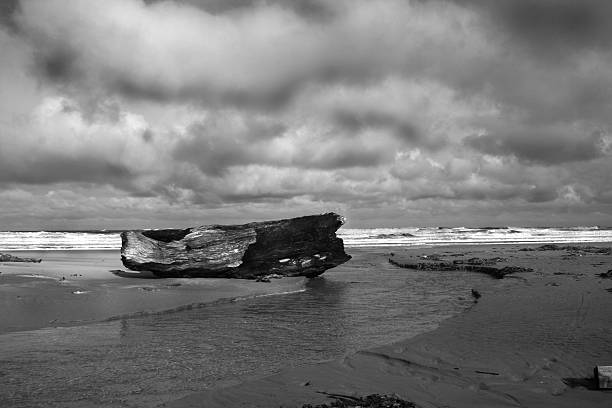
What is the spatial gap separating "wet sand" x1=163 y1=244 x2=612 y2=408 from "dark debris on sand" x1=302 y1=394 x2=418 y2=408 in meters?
0.22

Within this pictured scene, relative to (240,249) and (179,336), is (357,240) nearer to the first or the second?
(240,249)

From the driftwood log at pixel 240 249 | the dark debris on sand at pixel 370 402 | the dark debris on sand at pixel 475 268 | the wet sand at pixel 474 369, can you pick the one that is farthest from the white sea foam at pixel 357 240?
the dark debris on sand at pixel 370 402

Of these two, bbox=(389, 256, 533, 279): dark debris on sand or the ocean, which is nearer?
the ocean

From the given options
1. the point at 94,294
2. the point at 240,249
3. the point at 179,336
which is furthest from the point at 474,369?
the point at 240,249

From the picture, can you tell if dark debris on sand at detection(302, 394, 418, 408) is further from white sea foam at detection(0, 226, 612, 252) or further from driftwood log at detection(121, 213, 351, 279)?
white sea foam at detection(0, 226, 612, 252)

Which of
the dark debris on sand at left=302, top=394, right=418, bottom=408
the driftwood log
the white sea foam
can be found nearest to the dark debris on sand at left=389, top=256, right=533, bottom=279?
the driftwood log

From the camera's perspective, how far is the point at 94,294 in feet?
42.0

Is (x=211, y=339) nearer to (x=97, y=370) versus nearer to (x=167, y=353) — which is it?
(x=167, y=353)

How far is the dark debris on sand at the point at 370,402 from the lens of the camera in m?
5.01

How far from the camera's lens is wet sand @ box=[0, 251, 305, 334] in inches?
391

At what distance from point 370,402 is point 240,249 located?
1323 centimetres

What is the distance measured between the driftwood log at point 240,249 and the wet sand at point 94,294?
0.63 m

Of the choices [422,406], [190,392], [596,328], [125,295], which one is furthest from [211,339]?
[596,328]

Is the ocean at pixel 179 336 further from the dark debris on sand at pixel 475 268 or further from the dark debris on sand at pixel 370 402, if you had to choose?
the dark debris on sand at pixel 475 268
